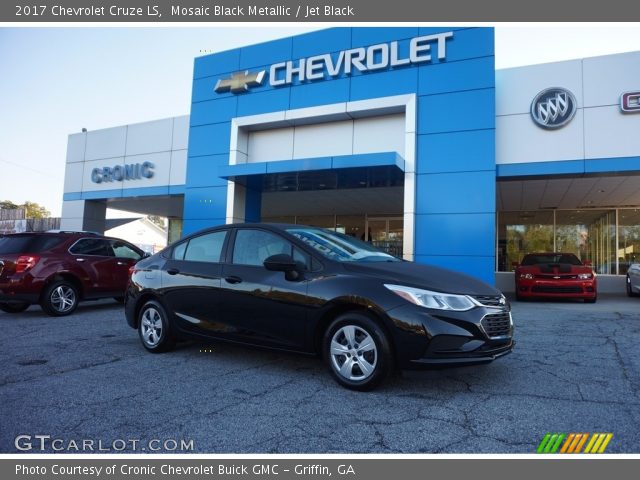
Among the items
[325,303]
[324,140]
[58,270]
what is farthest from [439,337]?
[324,140]

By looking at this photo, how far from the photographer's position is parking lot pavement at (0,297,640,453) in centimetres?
287

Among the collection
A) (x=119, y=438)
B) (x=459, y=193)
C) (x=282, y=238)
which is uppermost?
(x=459, y=193)

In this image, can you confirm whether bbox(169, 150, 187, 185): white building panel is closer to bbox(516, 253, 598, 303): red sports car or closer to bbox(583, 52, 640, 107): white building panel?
bbox(516, 253, 598, 303): red sports car

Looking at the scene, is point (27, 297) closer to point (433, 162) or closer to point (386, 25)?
point (433, 162)

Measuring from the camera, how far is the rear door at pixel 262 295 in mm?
4109

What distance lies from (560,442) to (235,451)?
1.98 metres

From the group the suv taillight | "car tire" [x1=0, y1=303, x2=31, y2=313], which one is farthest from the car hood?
"car tire" [x1=0, y1=303, x2=31, y2=313]

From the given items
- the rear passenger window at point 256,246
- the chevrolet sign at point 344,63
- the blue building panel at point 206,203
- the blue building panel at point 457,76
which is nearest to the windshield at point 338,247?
the rear passenger window at point 256,246

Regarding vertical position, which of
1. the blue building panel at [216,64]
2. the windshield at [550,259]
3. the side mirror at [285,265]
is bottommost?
the side mirror at [285,265]

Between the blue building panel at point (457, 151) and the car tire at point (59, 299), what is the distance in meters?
8.06

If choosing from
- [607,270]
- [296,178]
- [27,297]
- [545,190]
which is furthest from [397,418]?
[607,270]

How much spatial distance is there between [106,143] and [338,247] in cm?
1590

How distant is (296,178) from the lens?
41.1 ft

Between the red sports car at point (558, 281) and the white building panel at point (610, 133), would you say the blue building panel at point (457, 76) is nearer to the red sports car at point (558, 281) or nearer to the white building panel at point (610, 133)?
the white building panel at point (610, 133)
